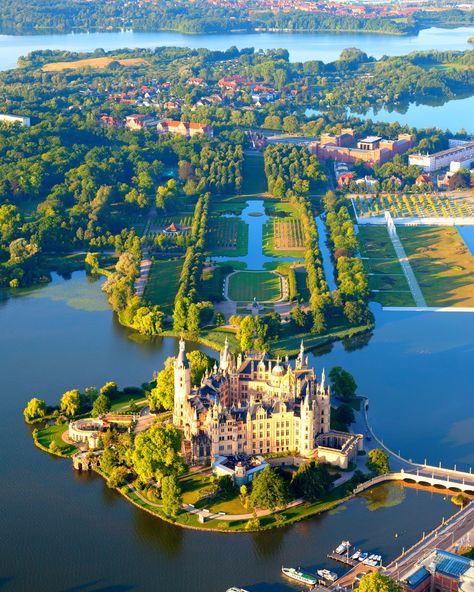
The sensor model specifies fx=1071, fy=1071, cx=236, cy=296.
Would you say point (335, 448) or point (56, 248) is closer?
point (335, 448)

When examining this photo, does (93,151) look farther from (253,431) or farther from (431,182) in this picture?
(253,431)

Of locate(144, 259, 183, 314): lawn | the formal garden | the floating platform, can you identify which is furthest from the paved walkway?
the floating platform

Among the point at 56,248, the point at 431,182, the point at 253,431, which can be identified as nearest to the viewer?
the point at 253,431

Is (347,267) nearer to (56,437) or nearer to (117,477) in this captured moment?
(56,437)

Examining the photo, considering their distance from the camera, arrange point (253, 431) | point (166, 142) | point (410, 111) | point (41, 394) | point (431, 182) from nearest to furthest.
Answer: point (253, 431), point (41, 394), point (431, 182), point (166, 142), point (410, 111)

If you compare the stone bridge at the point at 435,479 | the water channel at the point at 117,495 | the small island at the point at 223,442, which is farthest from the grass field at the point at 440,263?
the stone bridge at the point at 435,479

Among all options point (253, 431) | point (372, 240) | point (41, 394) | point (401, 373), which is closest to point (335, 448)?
point (253, 431)

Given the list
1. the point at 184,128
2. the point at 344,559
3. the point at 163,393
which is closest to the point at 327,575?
the point at 344,559
